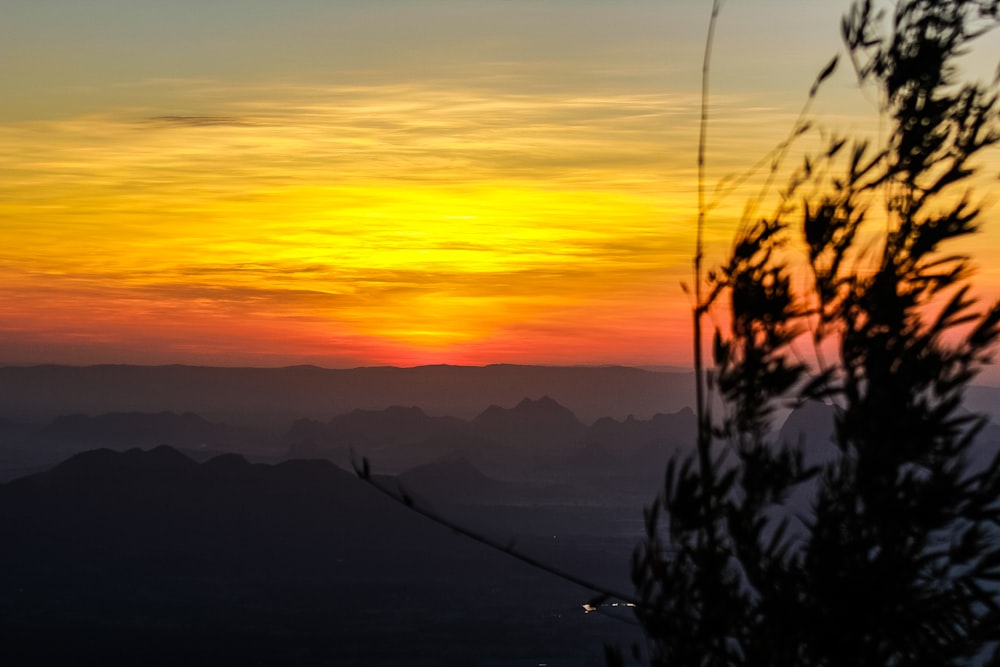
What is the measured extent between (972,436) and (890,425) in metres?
0.75

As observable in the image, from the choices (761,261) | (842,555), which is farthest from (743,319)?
(842,555)

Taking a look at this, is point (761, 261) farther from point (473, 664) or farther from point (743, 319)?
point (473, 664)

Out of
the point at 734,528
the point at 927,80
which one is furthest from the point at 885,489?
the point at 927,80

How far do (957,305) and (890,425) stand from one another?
1353mm

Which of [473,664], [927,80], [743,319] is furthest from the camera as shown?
[473,664]

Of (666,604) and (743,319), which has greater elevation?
(743,319)

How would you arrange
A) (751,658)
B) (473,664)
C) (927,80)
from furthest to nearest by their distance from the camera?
(473,664)
(927,80)
(751,658)

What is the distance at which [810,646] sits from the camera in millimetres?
11453

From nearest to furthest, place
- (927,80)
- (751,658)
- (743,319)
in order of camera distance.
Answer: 1. (751,658)
2. (743,319)
3. (927,80)

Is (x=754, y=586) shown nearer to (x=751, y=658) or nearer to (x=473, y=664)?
(x=751, y=658)

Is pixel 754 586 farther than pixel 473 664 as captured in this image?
No

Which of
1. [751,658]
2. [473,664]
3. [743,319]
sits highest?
[743,319]

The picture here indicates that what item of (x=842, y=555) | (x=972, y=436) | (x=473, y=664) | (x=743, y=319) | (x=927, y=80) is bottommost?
(x=473, y=664)

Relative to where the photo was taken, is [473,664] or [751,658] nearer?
[751,658]
